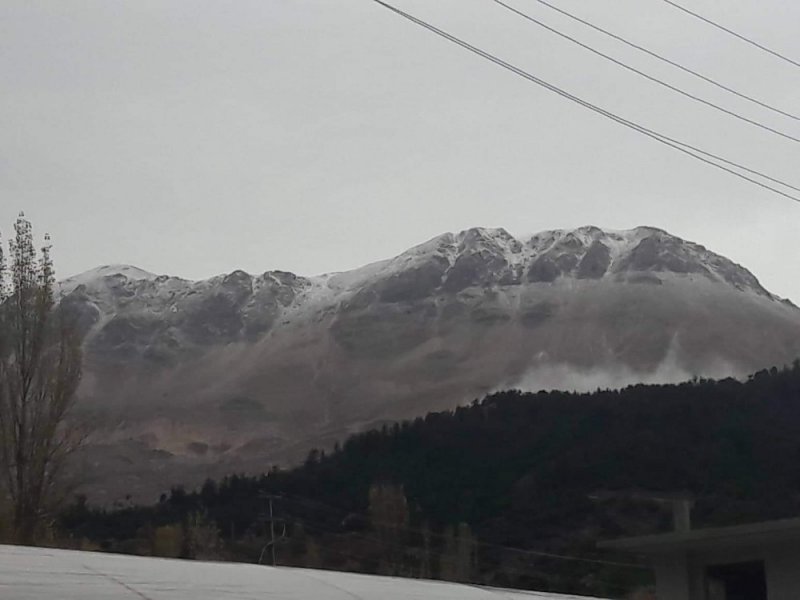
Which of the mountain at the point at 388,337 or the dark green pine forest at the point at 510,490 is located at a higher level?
the mountain at the point at 388,337

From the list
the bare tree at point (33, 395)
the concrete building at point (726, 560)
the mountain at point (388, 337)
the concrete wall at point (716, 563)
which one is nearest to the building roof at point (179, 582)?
the concrete building at point (726, 560)

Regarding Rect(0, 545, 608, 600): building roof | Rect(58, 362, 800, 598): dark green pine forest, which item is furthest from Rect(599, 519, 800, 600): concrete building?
Rect(58, 362, 800, 598): dark green pine forest

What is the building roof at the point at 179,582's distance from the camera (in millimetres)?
8758

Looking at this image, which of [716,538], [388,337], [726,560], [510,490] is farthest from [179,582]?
[388,337]

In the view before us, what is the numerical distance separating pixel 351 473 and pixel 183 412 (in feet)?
78.6

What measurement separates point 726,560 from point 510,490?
41.0 m

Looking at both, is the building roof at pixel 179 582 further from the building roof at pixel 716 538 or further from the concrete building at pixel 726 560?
the concrete building at pixel 726 560

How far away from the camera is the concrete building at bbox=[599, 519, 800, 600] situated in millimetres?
17828

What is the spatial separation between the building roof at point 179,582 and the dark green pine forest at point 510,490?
112 feet

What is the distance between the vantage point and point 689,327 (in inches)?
3664

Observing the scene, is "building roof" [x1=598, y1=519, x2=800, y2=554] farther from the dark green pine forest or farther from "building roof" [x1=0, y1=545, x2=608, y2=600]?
the dark green pine forest

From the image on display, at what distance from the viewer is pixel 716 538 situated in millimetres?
18156

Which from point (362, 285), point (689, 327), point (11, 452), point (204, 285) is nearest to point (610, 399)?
point (689, 327)

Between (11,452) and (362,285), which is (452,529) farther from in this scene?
(362,285)
